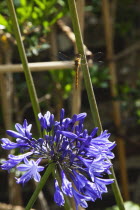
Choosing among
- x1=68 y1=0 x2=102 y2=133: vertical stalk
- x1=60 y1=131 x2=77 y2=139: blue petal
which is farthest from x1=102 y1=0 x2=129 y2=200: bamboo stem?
x1=60 y1=131 x2=77 y2=139: blue petal

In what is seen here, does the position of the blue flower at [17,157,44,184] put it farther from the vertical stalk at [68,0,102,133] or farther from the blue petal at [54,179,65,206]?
the vertical stalk at [68,0,102,133]

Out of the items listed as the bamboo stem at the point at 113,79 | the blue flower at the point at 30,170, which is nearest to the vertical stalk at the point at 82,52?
the blue flower at the point at 30,170

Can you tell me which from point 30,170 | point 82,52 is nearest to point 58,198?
point 30,170

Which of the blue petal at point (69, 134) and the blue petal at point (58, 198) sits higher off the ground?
the blue petal at point (69, 134)

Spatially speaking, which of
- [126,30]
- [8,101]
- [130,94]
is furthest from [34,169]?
[126,30]

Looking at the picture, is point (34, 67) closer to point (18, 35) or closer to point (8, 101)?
point (18, 35)

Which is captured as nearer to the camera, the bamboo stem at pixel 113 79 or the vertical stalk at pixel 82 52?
the vertical stalk at pixel 82 52

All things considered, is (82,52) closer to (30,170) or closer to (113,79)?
(30,170)

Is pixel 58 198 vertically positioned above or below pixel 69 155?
below

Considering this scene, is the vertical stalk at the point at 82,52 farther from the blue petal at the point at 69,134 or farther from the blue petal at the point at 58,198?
the blue petal at the point at 58,198
